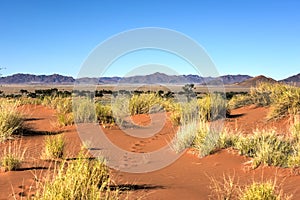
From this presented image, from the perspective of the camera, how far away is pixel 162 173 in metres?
8.62

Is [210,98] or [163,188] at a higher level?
[210,98]

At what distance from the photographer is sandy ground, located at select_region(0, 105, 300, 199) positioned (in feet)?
21.6

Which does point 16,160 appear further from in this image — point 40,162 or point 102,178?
point 102,178

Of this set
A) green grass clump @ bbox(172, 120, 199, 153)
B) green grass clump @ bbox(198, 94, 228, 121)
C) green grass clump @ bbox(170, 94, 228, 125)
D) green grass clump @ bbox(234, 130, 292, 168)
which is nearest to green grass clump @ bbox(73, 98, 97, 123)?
green grass clump @ bbox(170, 94, 228, 125)

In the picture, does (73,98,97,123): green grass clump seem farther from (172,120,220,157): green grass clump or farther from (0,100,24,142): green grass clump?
(172,120,220,157): green grass clump

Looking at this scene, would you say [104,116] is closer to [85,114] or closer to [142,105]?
[85,114]

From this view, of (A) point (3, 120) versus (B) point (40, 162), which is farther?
(A) point (3, 120)

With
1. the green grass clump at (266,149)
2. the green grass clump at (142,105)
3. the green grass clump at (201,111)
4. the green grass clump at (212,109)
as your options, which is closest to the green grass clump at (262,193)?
the green grass clump at (266,149)

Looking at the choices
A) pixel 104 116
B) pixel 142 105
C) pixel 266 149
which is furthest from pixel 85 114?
pixel 266 149

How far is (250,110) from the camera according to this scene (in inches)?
687

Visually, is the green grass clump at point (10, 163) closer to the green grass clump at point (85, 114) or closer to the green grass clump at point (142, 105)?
the green grass clump at point (85, 114)

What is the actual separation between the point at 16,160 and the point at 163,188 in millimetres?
2790

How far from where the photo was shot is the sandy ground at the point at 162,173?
21.6 ft

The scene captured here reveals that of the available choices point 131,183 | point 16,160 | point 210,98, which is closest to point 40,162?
point 16,160
